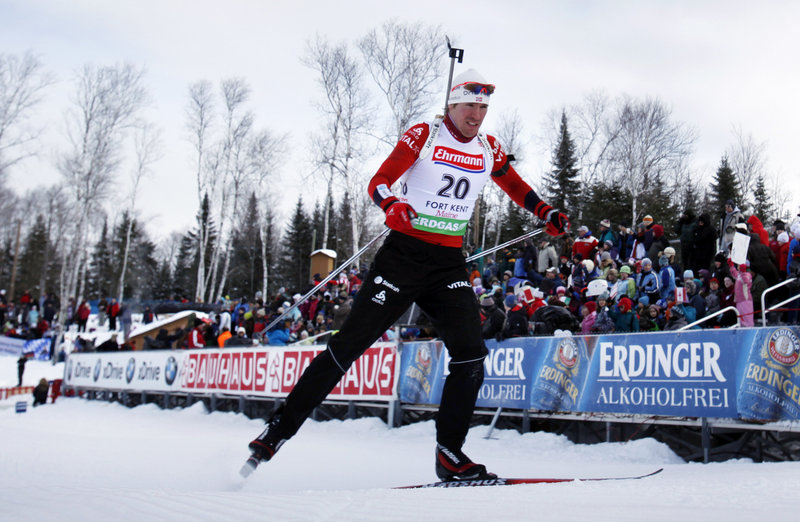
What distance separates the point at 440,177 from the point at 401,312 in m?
0.74

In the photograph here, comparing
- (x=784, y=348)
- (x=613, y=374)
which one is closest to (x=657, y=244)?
(x=613, y=374)

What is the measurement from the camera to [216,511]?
90.6 inches

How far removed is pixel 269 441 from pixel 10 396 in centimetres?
1798

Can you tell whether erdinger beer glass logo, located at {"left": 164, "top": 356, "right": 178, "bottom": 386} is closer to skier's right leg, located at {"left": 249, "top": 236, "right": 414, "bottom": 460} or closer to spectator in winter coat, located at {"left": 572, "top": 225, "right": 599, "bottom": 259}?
spectator in winter coat, located at {"left": 572, "top": 225, "right": 599, "bottom": 259}

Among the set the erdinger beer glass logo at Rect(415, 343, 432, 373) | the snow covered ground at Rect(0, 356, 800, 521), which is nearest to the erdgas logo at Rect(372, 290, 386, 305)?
the snow covered ground at Rect(0, 356, 800, 521)

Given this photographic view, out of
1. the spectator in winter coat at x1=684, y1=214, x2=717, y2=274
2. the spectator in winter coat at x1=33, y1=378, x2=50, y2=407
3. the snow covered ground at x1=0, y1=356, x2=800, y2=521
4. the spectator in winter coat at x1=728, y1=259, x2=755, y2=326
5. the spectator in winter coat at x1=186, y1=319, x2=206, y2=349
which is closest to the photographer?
the snow covered ground at x1=0, y1=356, x2=800, y2=521

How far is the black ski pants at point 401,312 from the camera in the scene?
3598 mm

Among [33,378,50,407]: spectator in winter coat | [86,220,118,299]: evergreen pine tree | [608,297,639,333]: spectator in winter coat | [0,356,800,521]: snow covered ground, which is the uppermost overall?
[86,220,118,299]: evergreen pine tree

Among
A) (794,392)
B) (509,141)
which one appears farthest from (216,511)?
(509,141)

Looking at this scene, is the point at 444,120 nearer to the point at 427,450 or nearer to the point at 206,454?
the point at 206,454

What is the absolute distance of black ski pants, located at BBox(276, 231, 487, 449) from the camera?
11.8 ft

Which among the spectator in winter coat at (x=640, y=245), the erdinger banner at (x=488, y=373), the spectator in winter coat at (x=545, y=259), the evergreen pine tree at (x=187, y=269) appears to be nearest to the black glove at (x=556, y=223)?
the erdinger banner at (x=488, y=373)

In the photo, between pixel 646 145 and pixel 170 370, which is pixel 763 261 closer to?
pixel 170 370

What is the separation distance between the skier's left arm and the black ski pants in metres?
0.61
